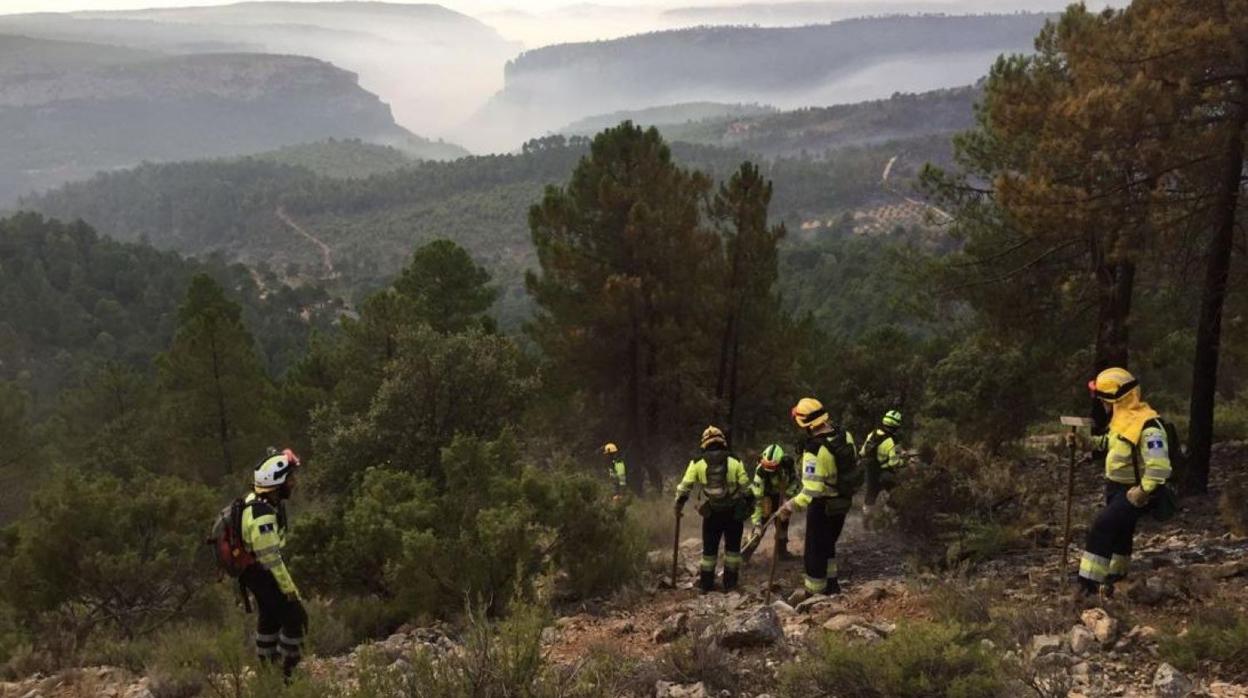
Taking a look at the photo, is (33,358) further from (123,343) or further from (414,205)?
(414,205)

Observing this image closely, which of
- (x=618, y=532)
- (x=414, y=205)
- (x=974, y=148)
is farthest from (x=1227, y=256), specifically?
(x=414, y=205)

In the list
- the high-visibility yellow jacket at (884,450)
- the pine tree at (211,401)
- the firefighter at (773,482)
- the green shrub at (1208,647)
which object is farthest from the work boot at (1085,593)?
the pine tree at (211,401)

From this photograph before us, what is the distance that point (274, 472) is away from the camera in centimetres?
659

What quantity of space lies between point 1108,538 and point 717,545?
4.03 m

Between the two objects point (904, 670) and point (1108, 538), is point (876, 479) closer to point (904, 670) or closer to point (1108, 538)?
point (1108, 538)

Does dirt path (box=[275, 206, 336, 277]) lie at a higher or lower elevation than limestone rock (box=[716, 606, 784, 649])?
lower

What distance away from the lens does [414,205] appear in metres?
160

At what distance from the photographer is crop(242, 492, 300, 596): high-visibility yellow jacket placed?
20.9 feet

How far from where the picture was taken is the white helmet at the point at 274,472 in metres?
6.55

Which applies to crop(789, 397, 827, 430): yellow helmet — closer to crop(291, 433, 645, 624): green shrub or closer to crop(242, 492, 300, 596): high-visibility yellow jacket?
crop(291, 433, 645, 624): green shrub

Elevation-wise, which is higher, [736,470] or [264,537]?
[264,537]

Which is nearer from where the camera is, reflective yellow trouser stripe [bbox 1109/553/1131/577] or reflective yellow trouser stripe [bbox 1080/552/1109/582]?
reflective yellow trouser stripe [bbox 1080/552/1109/582]

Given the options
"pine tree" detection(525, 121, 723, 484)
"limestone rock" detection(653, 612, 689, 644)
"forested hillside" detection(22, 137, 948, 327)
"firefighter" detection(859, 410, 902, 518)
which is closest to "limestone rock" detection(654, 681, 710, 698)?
"limestone rock" detection(653, 612, 689, 644)

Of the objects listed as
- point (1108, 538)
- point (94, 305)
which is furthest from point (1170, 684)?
point (94, 305)
